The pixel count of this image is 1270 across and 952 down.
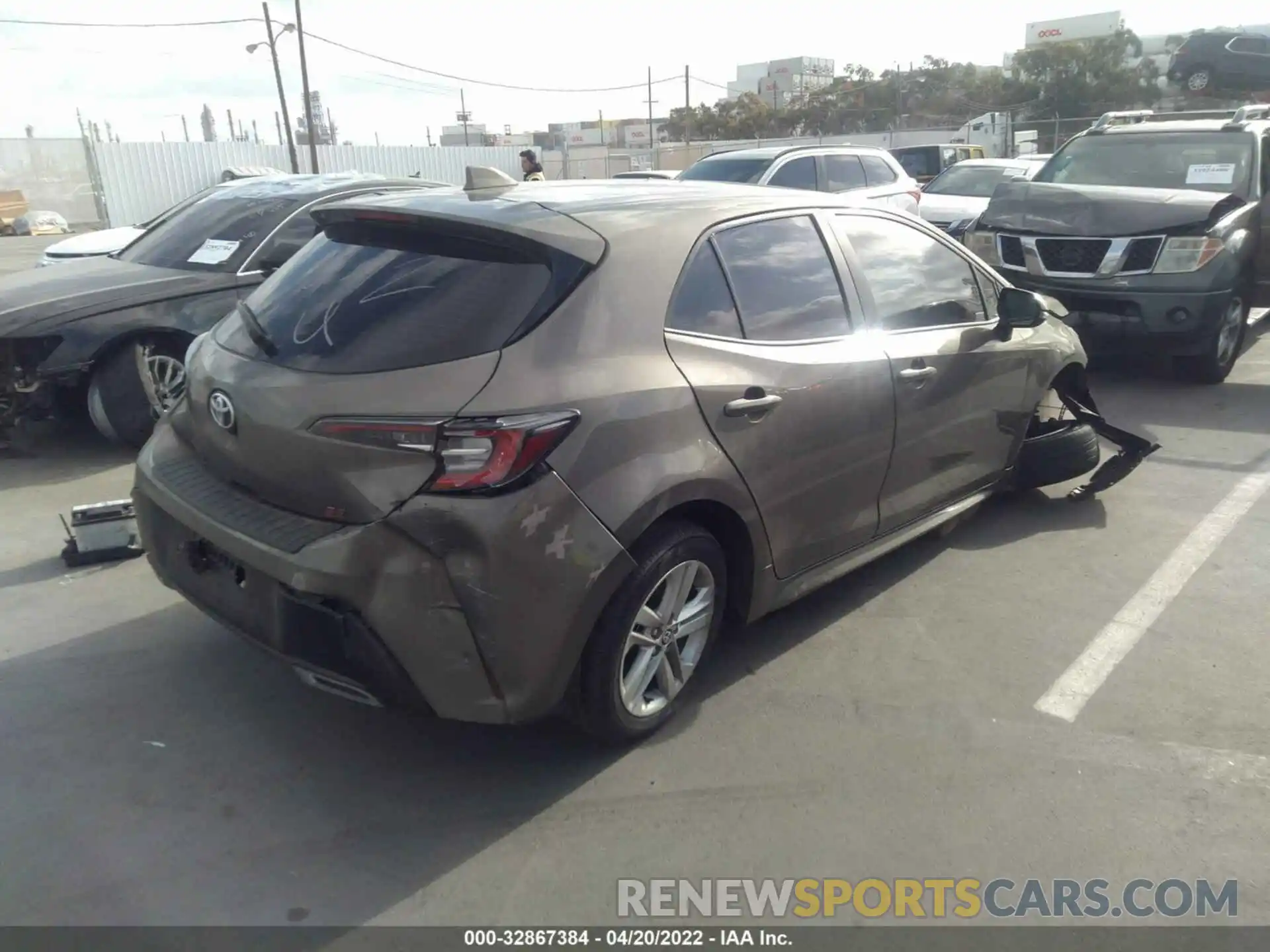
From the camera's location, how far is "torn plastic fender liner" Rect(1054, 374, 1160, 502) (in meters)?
5.28

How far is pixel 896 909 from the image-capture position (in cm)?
257

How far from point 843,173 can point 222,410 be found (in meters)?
10.6

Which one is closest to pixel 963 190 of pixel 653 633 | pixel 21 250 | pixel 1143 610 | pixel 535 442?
pixel 1143 610

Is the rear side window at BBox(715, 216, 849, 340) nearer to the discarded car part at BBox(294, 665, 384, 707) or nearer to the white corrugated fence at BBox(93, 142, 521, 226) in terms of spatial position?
the discarded car part at BBox(294, 665, 384, 707)

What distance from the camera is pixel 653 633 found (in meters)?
3.07

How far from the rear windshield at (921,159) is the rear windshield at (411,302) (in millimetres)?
20592

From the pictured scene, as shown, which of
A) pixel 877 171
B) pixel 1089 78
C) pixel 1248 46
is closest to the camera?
pixel 877 171

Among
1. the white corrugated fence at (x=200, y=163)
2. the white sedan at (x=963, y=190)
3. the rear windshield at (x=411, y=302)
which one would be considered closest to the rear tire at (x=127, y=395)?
the rear windshield at (x=411, y=302)

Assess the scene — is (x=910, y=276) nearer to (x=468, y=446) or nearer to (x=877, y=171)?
(x=468, y=446)

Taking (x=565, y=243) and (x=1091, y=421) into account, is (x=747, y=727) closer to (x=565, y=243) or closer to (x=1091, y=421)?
(x=565, y=243)

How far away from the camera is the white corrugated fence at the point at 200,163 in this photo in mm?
29266

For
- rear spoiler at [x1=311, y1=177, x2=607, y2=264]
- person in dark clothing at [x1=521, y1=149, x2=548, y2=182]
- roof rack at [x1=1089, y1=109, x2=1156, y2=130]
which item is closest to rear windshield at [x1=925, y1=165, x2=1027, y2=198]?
roof rack at [x1=1089, y1=109, x2=1156, y2=130]

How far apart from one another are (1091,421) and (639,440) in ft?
11.6

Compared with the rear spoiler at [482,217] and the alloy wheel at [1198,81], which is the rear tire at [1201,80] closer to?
the alloy wheel at [1198,81]
